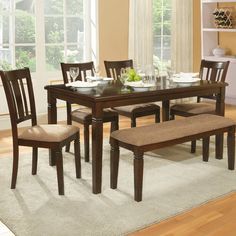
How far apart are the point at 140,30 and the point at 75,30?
864mm

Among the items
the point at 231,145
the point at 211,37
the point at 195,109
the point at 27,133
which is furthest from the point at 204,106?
the point at 211,37

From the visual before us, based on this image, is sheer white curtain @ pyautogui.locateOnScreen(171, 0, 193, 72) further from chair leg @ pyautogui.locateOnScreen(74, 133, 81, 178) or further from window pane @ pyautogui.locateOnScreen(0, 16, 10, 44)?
chair leg @ pyautogui.locateOnScreen(74, 133, 81, 178)

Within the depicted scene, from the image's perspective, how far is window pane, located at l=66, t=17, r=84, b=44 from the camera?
579 centimetres

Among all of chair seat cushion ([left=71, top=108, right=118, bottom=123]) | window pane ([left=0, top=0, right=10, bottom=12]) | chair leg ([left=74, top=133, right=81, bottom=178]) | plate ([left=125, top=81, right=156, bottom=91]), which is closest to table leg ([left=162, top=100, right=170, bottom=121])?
chair seat cushion ([left=71, top=108, right=118, bottom=123])

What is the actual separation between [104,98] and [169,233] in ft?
3.41

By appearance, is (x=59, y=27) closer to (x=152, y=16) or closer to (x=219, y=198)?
(x=152, y=16)

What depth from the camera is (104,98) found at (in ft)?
10.5

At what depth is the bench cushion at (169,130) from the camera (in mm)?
3174

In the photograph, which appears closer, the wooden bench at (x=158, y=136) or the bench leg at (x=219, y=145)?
the wooden bench at (x=158, y=136)

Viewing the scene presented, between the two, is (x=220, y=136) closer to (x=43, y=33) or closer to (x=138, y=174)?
(x=138, y=174)

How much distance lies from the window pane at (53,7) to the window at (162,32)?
1456 mm

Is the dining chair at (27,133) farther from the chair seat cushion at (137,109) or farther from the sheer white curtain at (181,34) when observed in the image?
the sheer white curtain at (181,34)

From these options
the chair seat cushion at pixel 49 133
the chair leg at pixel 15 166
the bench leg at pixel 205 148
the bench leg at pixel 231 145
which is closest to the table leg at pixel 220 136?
the bench leg at pixel 205 148

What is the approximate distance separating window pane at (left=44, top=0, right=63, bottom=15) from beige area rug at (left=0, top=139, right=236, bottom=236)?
6.98 feet
